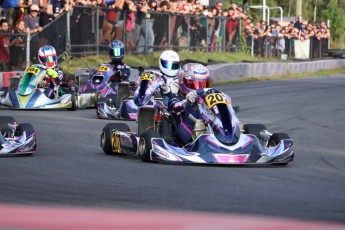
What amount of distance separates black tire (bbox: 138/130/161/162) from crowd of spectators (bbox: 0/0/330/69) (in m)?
11.0

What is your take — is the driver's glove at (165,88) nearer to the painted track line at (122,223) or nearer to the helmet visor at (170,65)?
the helmet visor at (170,65)

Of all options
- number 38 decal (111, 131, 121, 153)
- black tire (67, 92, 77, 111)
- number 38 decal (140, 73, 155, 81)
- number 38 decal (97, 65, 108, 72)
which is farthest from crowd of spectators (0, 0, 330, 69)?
number 38 decal (111, 131, 121, 153)

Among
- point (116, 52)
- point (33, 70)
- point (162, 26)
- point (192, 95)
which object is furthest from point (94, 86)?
point (162, 26)

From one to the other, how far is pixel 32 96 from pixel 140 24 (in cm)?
1035

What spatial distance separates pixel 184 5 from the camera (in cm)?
3036

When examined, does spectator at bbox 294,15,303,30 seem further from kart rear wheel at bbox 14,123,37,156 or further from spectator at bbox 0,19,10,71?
kart rear wheel at bbox 14,123,37,156

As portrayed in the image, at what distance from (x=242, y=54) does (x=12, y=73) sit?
15.9m

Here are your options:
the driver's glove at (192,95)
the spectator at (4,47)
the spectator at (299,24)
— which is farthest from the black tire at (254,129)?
the spectator at (299,24)

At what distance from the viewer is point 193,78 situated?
10.2 metres

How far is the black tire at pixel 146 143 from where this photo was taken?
9.72 m

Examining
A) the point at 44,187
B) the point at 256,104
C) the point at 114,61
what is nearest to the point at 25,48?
the point at 114,61

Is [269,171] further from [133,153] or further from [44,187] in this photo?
[44,187]

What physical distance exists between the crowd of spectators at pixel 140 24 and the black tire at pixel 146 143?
11.0 m

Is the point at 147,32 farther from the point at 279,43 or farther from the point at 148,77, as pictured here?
the point at 279,43
